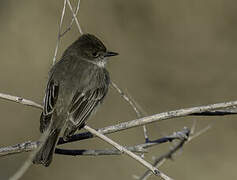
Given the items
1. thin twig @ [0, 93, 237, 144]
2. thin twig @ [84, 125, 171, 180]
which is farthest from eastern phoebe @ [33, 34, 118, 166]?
→ thin twig @ [84, 125, 171, 180]

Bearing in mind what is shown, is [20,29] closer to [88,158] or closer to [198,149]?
[88,158]

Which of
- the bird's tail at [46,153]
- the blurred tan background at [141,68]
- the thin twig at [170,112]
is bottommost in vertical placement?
the bird's tail at [46,153]

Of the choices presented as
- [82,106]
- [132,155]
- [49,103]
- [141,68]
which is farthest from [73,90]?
[141,68]

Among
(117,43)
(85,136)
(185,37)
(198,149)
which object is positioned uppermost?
(185,37)

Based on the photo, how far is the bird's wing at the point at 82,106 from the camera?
620cm

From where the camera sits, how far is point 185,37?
13.1 metres

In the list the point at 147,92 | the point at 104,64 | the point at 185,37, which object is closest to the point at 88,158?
the point at 147,92

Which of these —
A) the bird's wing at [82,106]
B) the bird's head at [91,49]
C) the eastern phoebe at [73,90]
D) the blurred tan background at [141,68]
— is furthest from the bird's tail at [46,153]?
the blurred tan background at [141,68]

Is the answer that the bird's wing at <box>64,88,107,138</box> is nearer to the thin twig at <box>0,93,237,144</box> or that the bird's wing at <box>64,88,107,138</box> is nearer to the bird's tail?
the bird's tail

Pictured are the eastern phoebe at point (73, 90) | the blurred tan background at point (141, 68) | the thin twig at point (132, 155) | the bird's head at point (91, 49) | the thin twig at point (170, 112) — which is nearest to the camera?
the thin twig at point (132, 155)

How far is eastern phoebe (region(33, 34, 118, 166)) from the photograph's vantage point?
6.12 m

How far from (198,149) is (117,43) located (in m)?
3.17

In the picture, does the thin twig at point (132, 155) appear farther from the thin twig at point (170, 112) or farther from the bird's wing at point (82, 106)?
the bird's wing at point (82, 106)

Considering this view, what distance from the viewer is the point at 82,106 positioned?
21.3ft
